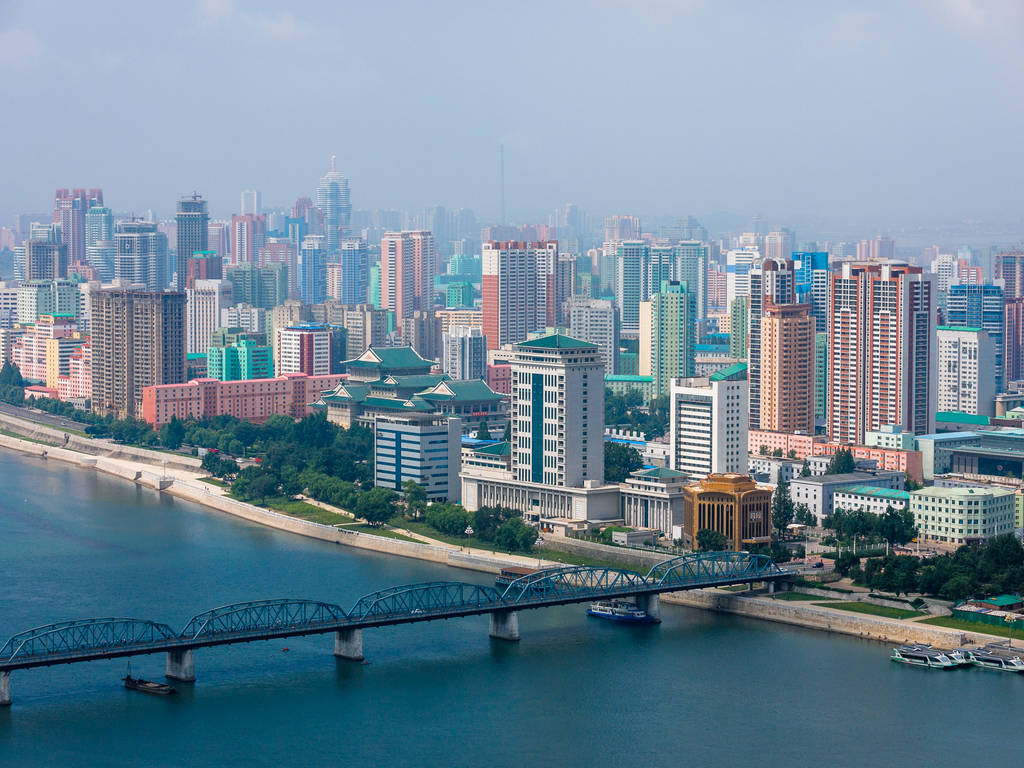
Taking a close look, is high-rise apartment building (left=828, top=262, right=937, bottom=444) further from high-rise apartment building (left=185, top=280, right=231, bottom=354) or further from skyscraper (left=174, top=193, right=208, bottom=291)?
skyscraper (left=174, top=193, right=208, bottom=291)

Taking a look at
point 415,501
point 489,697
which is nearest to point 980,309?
point 415,501

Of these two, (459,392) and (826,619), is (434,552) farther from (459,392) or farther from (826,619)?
(459,392)

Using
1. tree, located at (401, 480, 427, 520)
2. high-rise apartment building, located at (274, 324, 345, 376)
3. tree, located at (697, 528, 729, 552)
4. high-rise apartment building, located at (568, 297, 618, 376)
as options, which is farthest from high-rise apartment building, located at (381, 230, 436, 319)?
tree, located at (697, 528, 729, 552)

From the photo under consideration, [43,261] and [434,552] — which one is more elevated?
[43,261]

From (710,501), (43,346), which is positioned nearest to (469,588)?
(710,501)

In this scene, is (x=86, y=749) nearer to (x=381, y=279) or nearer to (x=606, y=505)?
(x=606, y=505)
